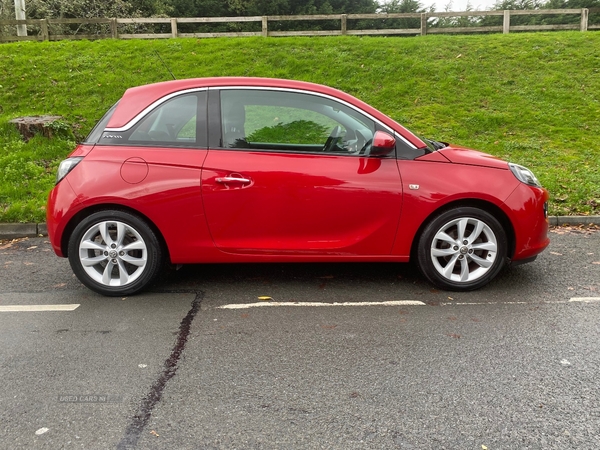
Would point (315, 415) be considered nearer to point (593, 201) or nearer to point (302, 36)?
point (593, 201)

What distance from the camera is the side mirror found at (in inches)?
164

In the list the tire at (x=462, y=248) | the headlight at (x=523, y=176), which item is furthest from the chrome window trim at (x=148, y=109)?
the headlight at (x=523, y=176)

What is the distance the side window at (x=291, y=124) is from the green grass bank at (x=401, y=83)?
14.4 ft

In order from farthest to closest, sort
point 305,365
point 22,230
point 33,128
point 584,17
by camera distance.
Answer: point 584,17 → point 33,128 → point 22,230 → point 305,365

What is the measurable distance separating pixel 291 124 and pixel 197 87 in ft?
2.78

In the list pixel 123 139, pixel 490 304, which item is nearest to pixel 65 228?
pixel 123 139

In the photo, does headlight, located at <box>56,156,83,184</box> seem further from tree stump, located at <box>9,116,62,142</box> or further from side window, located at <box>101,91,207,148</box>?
tree stump, located at <box>9,116,62,142</box>

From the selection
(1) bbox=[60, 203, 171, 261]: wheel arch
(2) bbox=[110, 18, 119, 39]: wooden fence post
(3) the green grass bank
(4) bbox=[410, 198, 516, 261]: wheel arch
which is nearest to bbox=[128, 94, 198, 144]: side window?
(1) bbox=[60, 203, 171, 261]: wheel arch

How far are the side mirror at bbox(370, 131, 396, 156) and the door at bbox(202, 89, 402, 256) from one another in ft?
0.23

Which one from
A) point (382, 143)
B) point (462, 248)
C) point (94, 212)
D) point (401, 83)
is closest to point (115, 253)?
point (94, 212)

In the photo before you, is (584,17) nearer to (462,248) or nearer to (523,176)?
(523,176)

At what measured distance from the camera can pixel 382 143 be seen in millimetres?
4168

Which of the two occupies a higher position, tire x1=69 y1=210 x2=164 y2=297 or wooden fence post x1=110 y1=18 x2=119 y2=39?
wooden fence post x1=110 y1=18 x2=119 y2=39

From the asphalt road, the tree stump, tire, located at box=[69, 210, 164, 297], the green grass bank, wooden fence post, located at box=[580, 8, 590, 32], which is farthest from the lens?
wooden fence post, located at box=[580, 8, 590, 32]
